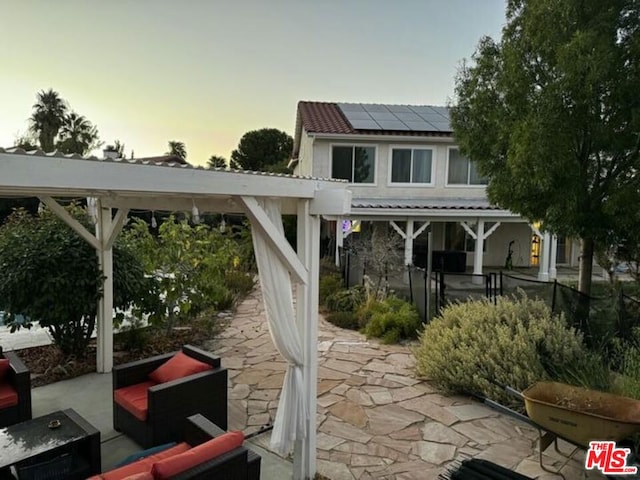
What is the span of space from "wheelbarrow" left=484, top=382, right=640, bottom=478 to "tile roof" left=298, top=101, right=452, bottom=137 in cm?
1163

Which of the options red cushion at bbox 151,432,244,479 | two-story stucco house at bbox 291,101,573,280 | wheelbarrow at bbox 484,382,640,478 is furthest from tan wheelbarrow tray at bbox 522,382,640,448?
two-story stucco house at bbox 291,101,573,280

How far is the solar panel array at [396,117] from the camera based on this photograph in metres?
15.2

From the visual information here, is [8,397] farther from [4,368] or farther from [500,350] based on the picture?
[500,350]

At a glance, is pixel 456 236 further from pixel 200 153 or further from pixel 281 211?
pixel 200 153

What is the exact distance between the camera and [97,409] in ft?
16.6

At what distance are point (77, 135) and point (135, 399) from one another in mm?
35859

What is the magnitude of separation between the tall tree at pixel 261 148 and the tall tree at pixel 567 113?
1274 inches

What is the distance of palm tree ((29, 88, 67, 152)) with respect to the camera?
106 ft

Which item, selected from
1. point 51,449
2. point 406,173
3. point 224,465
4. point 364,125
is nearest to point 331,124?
point 364,125

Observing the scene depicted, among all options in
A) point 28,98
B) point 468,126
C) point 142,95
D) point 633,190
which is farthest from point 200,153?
point 633,190

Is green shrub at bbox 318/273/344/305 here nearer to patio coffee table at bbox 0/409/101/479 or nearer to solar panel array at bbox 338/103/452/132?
solar panel array at bbox 338/103/452/132

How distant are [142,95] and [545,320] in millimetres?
12415
